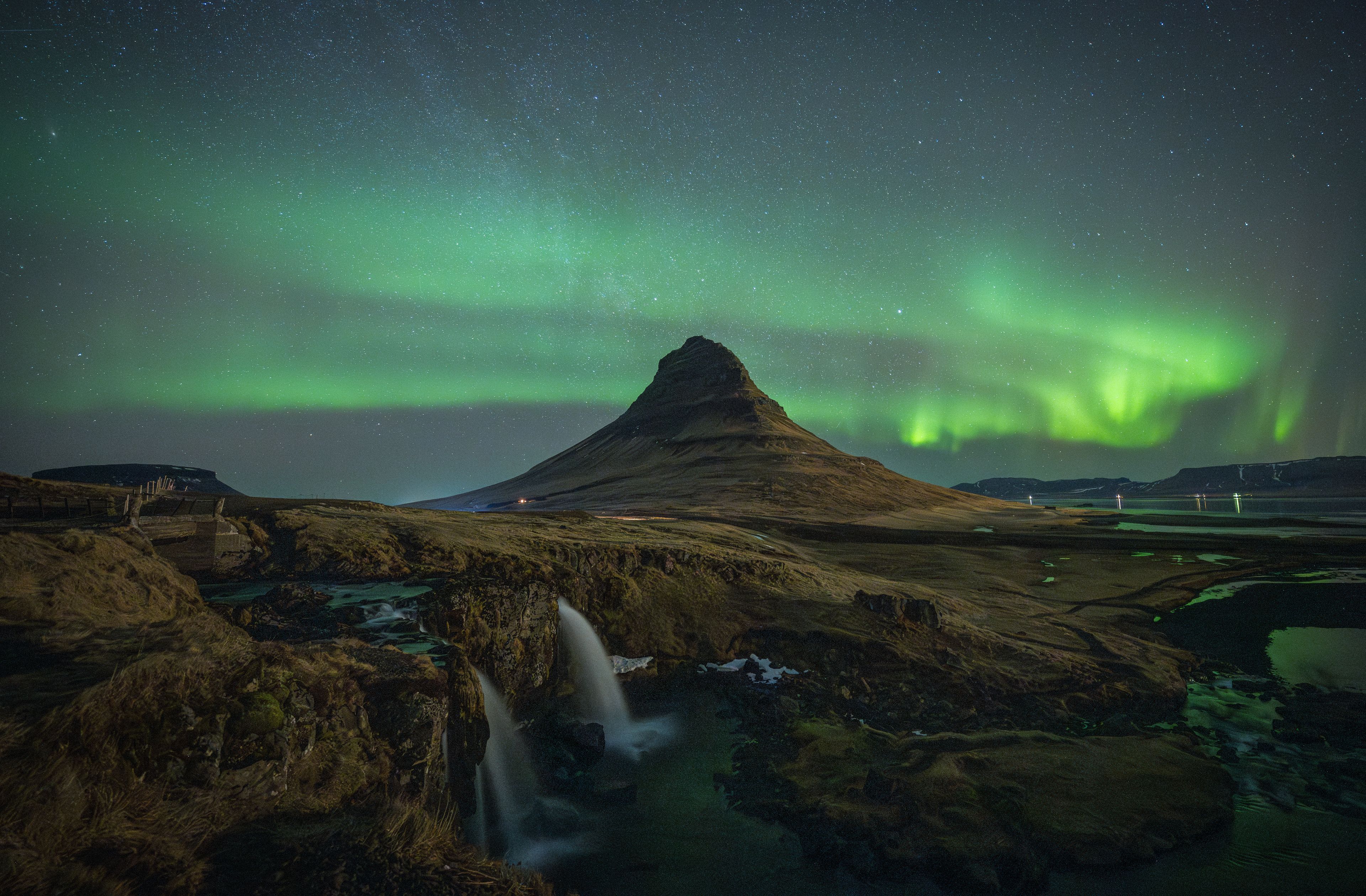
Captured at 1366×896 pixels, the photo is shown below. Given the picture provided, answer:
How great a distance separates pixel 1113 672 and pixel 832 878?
18220 millimetres

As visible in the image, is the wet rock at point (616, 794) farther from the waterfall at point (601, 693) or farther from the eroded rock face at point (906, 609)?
the eroded rock face at point (906, 609)

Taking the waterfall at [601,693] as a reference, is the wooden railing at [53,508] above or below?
above

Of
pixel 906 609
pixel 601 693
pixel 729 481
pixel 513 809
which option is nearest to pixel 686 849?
pixel 513 809

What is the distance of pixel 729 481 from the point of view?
132625 mm

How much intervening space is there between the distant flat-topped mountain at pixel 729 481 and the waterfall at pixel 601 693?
69.1 meters

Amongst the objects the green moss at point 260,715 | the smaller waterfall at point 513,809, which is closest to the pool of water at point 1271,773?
the smaller waterfall at point 513,809

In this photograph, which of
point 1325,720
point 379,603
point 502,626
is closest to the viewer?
point 379,603

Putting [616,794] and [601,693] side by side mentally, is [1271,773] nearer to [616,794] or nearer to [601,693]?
[616,794]

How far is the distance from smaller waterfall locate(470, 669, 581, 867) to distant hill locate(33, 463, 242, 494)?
18031 centimetres

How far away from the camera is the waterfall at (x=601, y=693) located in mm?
18594

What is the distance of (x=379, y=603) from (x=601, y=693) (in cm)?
829

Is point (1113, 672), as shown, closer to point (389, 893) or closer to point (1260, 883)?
point (1260, 883)

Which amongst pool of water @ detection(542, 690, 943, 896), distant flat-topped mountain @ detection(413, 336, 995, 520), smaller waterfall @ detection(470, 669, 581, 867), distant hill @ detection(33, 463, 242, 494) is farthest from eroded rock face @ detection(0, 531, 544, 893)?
distant hill @ detection(33, 463, 242, 494)

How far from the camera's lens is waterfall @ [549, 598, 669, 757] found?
61.0 feet
